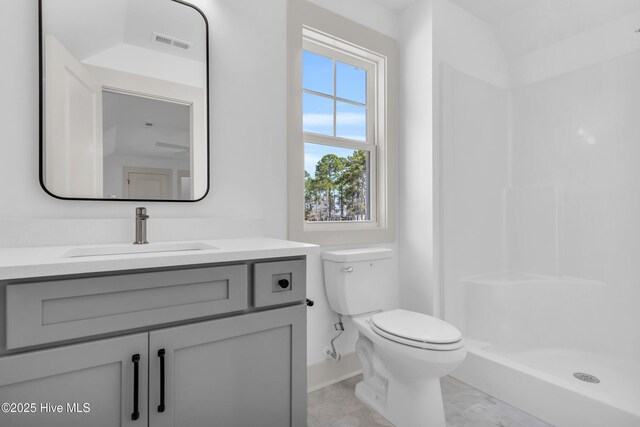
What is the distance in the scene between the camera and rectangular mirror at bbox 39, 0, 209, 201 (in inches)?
49.3

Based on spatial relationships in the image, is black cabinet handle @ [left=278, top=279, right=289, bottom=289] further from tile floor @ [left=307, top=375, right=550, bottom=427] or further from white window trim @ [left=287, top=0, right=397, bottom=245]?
tile floor @ [left=307, top=375, right=550, bottom=427]

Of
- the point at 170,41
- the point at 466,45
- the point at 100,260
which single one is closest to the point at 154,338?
the point at 100,260

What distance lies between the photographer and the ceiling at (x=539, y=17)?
210cm

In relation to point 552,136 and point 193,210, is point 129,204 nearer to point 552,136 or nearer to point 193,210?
point 193,210

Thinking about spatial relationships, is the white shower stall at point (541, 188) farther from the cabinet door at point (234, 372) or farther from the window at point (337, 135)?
the cabinet door at point (234, 372)

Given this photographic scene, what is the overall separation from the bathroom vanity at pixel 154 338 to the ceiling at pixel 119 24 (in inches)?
31.8

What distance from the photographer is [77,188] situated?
4.22 feet

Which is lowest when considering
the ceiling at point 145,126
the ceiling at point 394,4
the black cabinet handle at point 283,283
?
the black cabinet handle at point 283,283

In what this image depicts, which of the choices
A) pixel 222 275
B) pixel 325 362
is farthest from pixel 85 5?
pixel 325 362

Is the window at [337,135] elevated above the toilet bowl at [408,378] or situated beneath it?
elevated above

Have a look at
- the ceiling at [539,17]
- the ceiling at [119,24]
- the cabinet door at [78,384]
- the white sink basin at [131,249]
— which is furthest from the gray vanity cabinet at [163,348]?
the ceiling at [539,17]

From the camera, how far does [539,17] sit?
2.32 metres

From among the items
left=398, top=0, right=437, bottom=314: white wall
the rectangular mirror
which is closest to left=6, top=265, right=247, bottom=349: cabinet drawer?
the rectangular mirror

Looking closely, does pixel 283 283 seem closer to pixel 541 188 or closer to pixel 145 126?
pixel 145 126
